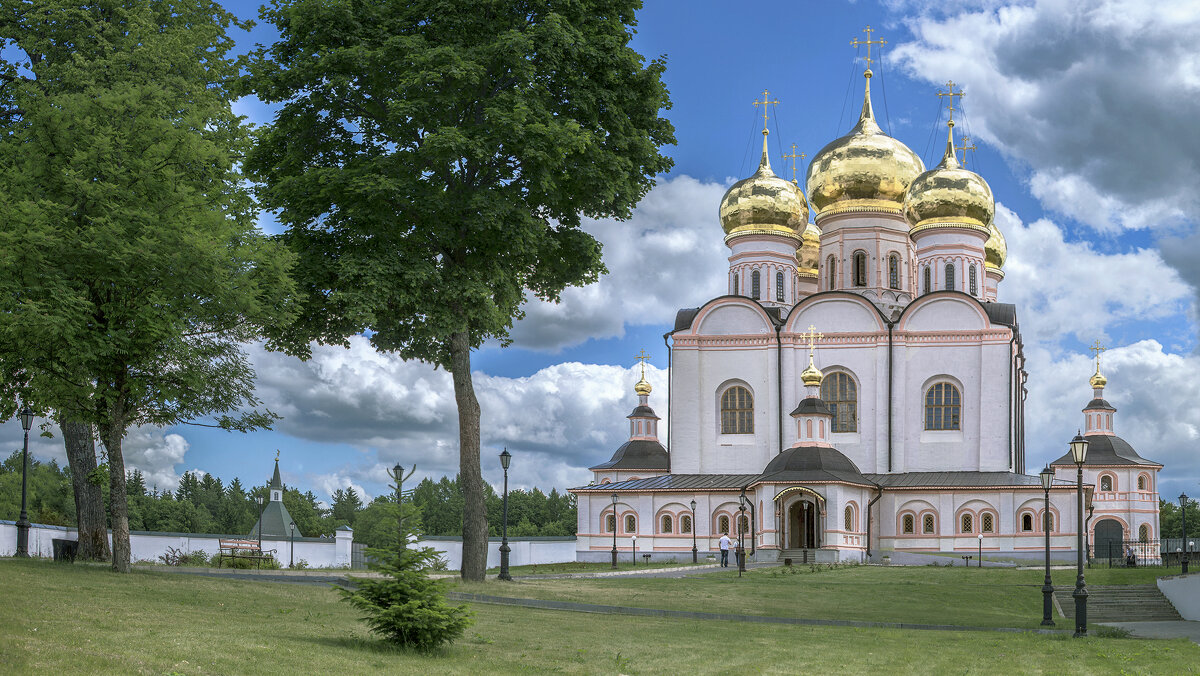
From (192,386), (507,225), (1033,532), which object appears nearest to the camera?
(192,386)

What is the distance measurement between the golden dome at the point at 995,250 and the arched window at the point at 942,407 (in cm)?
1405

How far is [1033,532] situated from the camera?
40.7 m

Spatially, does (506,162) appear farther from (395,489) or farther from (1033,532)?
(1033,532)

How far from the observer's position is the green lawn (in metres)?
20.3

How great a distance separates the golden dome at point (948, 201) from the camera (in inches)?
1805

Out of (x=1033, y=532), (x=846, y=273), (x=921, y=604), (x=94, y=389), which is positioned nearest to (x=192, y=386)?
(x=94, y=389)

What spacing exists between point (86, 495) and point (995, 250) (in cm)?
4403

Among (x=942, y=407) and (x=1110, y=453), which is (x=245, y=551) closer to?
(x=942, y=407)

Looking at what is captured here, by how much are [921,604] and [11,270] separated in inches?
669

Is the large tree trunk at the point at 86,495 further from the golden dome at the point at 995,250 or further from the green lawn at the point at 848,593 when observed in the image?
the golden dome at the point at 995,250

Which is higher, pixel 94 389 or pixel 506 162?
pixel 506 162

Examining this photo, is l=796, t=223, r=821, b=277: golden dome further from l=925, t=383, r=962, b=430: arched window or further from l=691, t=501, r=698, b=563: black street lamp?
l=691, t=501, r=698, b=563: black street lamp

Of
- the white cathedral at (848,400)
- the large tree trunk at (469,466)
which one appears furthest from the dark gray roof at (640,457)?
the large tree trunk at (469,466)

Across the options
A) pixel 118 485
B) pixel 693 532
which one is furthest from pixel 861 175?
pixel 118 485
